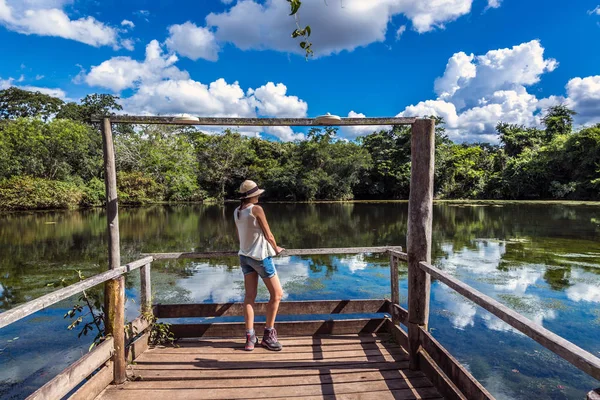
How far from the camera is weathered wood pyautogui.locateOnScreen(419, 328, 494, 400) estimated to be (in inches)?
89.4

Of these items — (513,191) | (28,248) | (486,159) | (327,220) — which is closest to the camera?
(28,248)

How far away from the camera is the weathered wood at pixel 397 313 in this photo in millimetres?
3809

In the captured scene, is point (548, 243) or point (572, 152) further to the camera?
point (572, 152)

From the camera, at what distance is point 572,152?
32125 mm

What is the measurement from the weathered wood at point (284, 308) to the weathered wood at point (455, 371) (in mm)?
1173

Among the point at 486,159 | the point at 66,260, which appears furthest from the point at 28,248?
the point at 486,159

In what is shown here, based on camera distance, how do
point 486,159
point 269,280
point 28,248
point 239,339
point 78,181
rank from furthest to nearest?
1. point 486,159
2. point 78,181
3. point 28,248
4. point 239,339
5. point 269,280

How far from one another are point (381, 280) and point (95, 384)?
681cm

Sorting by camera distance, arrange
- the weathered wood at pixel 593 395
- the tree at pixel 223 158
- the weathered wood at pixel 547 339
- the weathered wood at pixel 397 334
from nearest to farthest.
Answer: the weathered wood at pixel 593 395
the weathered wood at pixel 547 339
the weathered wood at pixel 397 334
the tree at pixel 223 158

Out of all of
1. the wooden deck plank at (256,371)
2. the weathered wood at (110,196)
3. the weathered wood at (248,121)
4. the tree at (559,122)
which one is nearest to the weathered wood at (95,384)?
the wooden deck plank at (256,371)

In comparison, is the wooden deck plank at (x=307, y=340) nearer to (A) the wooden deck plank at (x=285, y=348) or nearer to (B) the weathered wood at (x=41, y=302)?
(A) the wooden deck plank at (x=285, y=348)

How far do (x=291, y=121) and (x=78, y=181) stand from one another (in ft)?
106

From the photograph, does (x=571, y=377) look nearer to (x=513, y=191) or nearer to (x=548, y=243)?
(x=548, y=243)

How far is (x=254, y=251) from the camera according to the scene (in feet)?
11.2
